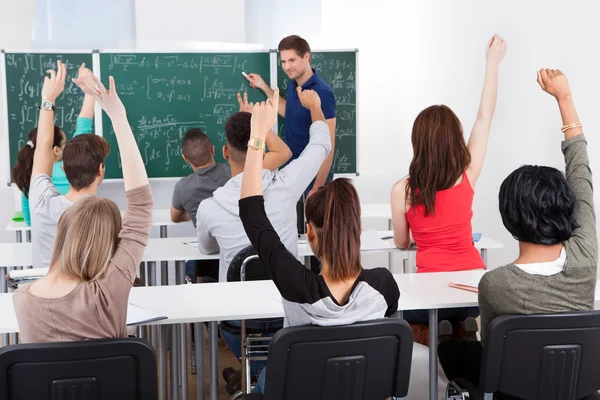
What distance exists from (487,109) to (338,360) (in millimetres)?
1844

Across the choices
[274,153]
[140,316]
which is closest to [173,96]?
[274,153]

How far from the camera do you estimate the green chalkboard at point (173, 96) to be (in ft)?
18.8

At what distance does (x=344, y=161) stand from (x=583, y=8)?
2287 mm

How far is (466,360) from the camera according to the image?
2572 mm

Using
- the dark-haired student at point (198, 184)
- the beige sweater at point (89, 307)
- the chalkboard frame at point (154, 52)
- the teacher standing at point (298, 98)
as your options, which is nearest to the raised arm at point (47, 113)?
the beige sweater at point (89, 307)

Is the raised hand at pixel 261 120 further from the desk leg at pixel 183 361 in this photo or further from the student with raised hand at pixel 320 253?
the desk leg at pixel 183 361

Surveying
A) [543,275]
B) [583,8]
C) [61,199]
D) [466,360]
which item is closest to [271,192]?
[61,199]

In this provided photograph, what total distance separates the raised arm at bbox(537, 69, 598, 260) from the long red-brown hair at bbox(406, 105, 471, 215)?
0.53 m

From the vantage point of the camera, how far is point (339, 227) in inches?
81.8

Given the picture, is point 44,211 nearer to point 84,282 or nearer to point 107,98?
point 107,98

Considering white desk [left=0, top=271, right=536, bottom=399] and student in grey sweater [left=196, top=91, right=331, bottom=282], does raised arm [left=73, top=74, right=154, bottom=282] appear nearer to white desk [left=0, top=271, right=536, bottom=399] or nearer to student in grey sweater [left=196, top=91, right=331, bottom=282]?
white desk [left=0, top=271, right=536, bottom=399]

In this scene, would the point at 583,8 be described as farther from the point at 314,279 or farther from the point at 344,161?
the point at 314,279

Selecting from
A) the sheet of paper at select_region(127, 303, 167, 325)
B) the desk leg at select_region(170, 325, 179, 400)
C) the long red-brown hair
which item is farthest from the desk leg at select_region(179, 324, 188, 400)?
the long red-brown hair

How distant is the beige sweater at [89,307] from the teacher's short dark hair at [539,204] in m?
1.11
